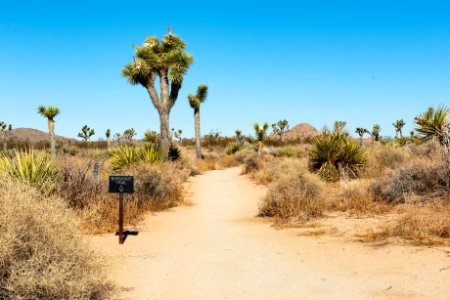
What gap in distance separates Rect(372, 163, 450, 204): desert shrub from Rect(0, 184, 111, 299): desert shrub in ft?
26.7

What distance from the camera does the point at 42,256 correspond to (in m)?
4.52

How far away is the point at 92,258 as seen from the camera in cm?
500

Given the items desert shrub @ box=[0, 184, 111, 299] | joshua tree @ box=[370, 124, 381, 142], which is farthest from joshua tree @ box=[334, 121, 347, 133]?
joshua tree @ box=[370, 124, 381, 142]

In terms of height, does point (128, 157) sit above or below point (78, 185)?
above

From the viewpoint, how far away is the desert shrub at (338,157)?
53.3 feet

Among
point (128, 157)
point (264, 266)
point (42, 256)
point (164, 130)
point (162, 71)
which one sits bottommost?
point (264, 266)

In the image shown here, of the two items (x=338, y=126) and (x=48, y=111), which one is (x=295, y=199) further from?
(x=48, y=111)

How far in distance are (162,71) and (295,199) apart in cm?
1285

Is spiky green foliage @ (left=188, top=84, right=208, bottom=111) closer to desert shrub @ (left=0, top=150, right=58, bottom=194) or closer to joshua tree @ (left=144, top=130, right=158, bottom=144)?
joshua tree @ (left=144, top=130, right=158, bottom=144)

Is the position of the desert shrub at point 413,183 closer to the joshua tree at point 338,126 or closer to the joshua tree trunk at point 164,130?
the joshua tree at point 338,126

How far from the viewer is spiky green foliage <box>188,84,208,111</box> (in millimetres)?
36722

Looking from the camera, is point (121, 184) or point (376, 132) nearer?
point (121, 184)

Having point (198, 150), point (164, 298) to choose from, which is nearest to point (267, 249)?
point (164, 298)

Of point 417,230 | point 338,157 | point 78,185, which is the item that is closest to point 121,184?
point 78,185
